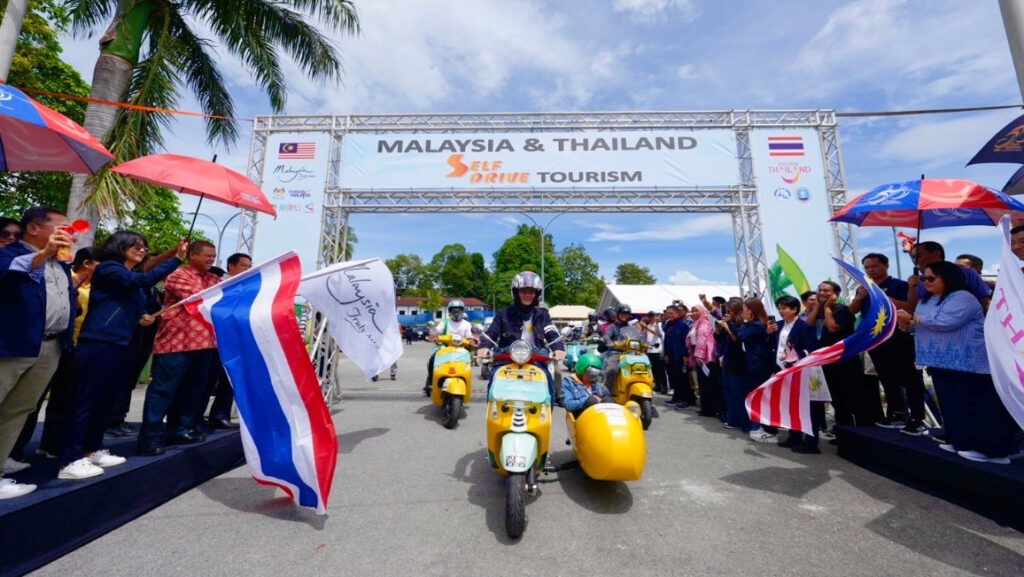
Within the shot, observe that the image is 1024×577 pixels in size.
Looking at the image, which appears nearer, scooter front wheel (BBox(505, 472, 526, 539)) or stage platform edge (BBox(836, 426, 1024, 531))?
scooter front wheel (BBox(505, 472, 526, 539))

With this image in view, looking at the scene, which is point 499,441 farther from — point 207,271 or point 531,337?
Result: point 207,271

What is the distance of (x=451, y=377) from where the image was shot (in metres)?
6.28

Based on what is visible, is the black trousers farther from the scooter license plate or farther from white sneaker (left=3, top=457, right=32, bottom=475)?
white sneaker (left=3, top=457, right=32, bottom=475)

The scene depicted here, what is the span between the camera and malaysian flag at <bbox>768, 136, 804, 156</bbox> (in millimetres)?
8453

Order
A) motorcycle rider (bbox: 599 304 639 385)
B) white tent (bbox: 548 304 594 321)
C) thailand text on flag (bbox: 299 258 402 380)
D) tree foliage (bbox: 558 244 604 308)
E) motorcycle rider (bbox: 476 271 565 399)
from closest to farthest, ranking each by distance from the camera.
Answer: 1. motorcycle rider (bbox: 476 271 565 399)
2. thailand text on flag (bbox: 299 258 402 380)
3. motorcycle rider (bbox: 599 304 639 385)
4. white tent (bbox: 548 304 594 321)
5. tree foliage (bbox: 558 244 604 308)

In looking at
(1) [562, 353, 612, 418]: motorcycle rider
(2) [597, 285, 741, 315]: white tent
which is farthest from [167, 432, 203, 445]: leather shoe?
(2) [597, 285, 741, 315]: white tent

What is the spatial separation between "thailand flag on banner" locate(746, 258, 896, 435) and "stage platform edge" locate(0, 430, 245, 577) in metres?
5.02

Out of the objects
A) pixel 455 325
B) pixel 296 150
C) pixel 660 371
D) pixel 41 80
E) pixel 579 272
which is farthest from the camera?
pixel 579 272

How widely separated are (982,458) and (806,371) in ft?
4.09

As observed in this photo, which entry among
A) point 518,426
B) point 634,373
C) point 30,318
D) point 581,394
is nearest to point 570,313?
point 634,373

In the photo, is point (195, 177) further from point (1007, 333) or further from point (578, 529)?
point (1007, 333)

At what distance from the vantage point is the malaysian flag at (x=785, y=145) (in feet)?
27.7

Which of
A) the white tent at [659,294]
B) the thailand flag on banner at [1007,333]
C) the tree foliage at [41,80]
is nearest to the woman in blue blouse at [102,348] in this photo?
the thailand flag on banner at [1007,333]

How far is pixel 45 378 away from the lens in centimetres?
276
